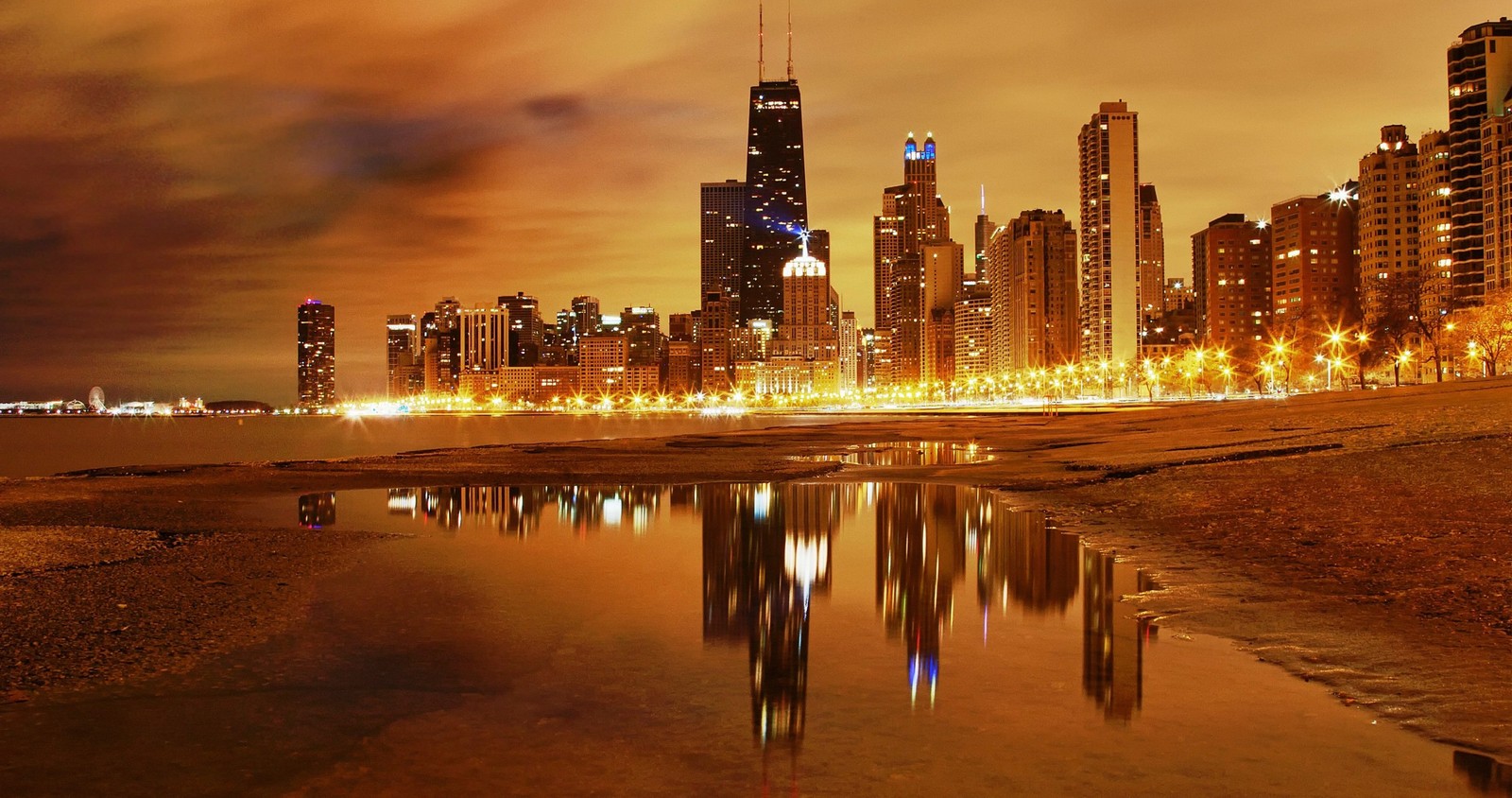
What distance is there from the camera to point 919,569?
1673 cm

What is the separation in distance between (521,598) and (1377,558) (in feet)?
39.3

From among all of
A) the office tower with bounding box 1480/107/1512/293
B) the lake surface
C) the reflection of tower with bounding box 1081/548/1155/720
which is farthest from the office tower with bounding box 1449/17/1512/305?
the lake surface

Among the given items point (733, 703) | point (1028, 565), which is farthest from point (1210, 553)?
point (733, 703)

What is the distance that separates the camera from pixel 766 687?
9.82 meters

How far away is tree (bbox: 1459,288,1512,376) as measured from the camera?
85.8 metres

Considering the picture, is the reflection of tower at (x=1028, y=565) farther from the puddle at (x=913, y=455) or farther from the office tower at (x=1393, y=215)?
the office tower at (x=1393, y=215)

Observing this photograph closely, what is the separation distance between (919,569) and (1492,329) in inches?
3634

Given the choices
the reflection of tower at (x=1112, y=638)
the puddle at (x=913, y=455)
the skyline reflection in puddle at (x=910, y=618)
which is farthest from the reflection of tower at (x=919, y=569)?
the puddle at (x=913, y=455)

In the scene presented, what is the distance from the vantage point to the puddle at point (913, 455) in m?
45.1

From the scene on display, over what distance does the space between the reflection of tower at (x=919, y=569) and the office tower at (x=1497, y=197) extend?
525 ft

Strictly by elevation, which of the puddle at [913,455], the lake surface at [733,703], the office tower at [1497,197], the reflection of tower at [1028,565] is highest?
the office tower at [1497,197]

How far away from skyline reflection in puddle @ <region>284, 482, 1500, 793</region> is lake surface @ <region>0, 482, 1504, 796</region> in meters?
0.05

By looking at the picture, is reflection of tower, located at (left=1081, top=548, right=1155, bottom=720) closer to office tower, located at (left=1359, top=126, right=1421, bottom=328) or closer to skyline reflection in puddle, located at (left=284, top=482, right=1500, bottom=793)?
skyline reflection in puddle, located at (left=284, top=482, right=1500, bottom=793)

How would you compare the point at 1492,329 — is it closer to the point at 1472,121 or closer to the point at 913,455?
the point at 913,455
